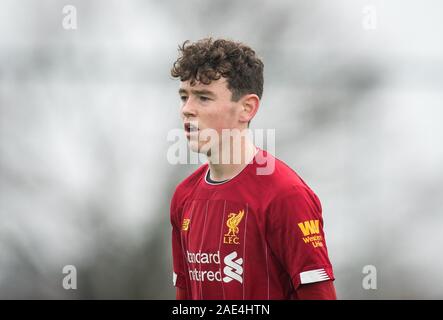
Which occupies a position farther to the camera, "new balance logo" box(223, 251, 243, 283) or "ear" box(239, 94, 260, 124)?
"ear" box(239, 94, 260, 124)

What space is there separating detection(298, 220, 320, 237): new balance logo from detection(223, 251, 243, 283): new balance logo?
327mm

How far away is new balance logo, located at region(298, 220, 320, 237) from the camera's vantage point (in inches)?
129

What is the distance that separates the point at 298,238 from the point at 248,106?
0.72 m

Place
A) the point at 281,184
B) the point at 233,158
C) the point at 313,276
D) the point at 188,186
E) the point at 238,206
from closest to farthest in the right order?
1. the point at 313,276
2. the point at 281,184
3. the point at 238,206
4. the point at 233,158
5. the point at 188,186

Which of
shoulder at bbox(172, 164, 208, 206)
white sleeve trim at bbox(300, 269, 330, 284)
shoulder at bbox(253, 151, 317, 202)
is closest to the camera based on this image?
white sleeve trim at bbox(300, 269, 330, 284)

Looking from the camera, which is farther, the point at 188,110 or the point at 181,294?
the point at 181,294

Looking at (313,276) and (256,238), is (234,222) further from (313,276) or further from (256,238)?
(313,276)

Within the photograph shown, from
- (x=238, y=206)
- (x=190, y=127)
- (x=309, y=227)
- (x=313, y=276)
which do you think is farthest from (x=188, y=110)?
(x=313, y=276)

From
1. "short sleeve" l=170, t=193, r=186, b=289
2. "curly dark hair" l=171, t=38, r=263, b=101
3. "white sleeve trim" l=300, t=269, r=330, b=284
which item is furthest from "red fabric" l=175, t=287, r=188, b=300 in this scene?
"curly dark hair" l=171, t=38, r=263, b=101

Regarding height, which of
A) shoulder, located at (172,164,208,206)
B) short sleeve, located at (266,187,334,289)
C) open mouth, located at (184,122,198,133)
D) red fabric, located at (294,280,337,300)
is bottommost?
red fabric, located at (294,280,337,300)

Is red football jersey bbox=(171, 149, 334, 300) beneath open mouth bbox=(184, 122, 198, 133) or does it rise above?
beneath

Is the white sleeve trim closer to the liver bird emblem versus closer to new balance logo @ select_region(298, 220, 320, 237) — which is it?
new balance logo @ select_region(298, 220, 320, 237)

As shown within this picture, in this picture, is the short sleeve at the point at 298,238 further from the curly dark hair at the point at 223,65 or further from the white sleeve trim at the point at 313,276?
the curly dark hair at the point at 223,65

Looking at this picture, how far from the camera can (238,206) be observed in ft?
11.4
